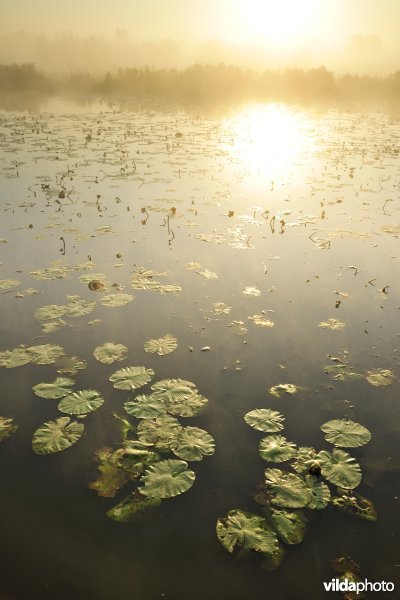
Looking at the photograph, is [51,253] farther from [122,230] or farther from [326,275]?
[326,275]

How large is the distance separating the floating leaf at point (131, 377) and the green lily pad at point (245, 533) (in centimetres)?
175

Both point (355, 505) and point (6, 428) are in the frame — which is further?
point (6, 428)

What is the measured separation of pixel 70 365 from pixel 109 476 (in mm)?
1658

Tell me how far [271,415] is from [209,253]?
4132 mm

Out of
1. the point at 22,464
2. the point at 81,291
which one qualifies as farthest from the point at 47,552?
the point at 81,291

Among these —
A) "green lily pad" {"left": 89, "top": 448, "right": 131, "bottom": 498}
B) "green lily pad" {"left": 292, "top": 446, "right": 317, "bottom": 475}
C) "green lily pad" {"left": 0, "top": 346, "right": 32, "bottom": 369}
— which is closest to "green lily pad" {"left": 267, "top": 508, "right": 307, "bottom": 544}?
"green lily pad" {"left": 292, "top": 446, "right": 317, "bottom": 475}

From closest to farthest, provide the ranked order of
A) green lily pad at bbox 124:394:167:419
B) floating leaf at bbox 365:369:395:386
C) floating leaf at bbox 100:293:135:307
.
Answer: green lily pad at bbox 124:394:167:419
floating leaf at bbox 365:369:395:386
floating leaf at bbox 100:293:135:307

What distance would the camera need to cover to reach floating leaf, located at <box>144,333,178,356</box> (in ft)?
16.7

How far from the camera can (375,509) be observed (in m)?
3.31

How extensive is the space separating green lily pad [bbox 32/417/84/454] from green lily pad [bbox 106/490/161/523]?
0.80 m

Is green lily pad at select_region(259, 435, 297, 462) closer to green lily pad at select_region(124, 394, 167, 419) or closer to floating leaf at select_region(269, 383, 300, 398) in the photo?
floating leaf at select_region(269, 383, 300, 398)

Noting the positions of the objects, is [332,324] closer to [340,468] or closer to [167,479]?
[340,468]

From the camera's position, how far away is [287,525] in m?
3.15

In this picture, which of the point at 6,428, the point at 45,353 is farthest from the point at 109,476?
the point at 45,353
